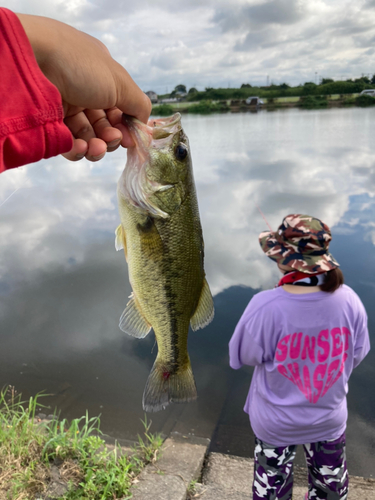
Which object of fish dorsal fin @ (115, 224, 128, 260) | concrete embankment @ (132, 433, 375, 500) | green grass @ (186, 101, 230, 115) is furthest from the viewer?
green grass @ (186, 101, 230, 115)

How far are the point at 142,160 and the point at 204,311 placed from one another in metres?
0.76

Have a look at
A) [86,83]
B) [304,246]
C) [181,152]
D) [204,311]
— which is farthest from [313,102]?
[86,83]

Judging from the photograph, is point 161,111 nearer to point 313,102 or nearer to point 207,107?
point 207,107

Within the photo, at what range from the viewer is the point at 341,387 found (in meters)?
2.23

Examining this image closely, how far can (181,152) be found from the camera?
1514mm

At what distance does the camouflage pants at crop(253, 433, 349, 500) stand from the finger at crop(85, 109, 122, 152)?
2121mm

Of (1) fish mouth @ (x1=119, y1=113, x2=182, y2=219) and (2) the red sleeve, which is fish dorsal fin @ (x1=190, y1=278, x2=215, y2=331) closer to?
(1) fish mouth @ (x1=119, y1=113, x2=182, y2=219)

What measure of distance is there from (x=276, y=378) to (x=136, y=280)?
128 cm

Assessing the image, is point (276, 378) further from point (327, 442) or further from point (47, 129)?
point (47, 129)

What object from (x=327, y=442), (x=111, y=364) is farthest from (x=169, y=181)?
(x=111, y=364)

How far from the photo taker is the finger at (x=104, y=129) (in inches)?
57.7

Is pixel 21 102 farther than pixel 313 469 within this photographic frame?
No

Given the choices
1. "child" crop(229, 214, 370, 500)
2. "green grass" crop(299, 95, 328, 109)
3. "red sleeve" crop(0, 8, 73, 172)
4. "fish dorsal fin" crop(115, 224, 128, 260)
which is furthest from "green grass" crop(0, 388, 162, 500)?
"green grass" crop(299, 95, 328, 109)

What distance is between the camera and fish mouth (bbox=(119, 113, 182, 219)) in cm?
147
